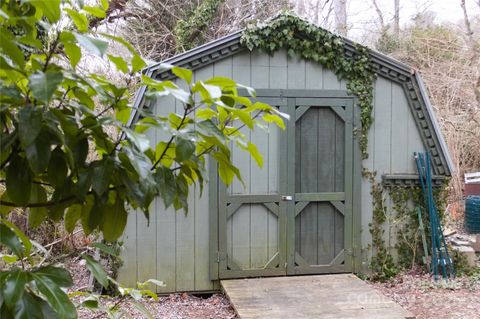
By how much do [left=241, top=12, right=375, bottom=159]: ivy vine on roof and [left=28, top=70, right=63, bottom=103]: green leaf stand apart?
4.50m

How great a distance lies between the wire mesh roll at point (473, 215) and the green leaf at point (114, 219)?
864 centimetres

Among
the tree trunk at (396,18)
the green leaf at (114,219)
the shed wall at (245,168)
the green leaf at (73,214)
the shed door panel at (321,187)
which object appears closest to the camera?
the green leaf at (114,219)

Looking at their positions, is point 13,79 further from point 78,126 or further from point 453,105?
A: point 453,105

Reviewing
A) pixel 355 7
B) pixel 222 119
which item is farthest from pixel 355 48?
pixel 355 7

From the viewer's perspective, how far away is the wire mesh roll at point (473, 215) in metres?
8.48

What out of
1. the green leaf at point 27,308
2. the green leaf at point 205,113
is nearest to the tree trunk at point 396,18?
the green leaf at point 205,113

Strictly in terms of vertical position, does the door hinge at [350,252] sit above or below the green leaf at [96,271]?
below

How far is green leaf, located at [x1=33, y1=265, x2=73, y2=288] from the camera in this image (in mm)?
954

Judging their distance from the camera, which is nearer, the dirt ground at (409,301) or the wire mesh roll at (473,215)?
the dirt ground at (409,301)

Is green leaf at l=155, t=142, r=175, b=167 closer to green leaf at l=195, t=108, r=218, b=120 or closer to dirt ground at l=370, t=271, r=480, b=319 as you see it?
green leaf at l=195, t=108, r=218, b=120

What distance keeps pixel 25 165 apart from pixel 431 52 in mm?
12723

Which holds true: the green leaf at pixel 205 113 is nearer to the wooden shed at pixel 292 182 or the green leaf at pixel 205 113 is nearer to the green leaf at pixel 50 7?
the green leaf at pixel 50 7

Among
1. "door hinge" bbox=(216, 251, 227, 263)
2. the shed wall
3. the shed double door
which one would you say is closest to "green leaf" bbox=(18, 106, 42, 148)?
the shed wall

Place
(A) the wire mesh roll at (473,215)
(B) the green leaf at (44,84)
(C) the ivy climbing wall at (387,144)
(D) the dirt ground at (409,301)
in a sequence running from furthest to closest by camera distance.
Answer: (A) the wire mesh roll at (473,215)
(C) the ivy climbing wall at (387,144)
(D) the dirt ground at (409,301)
(B) the green leaf at (44,84)
